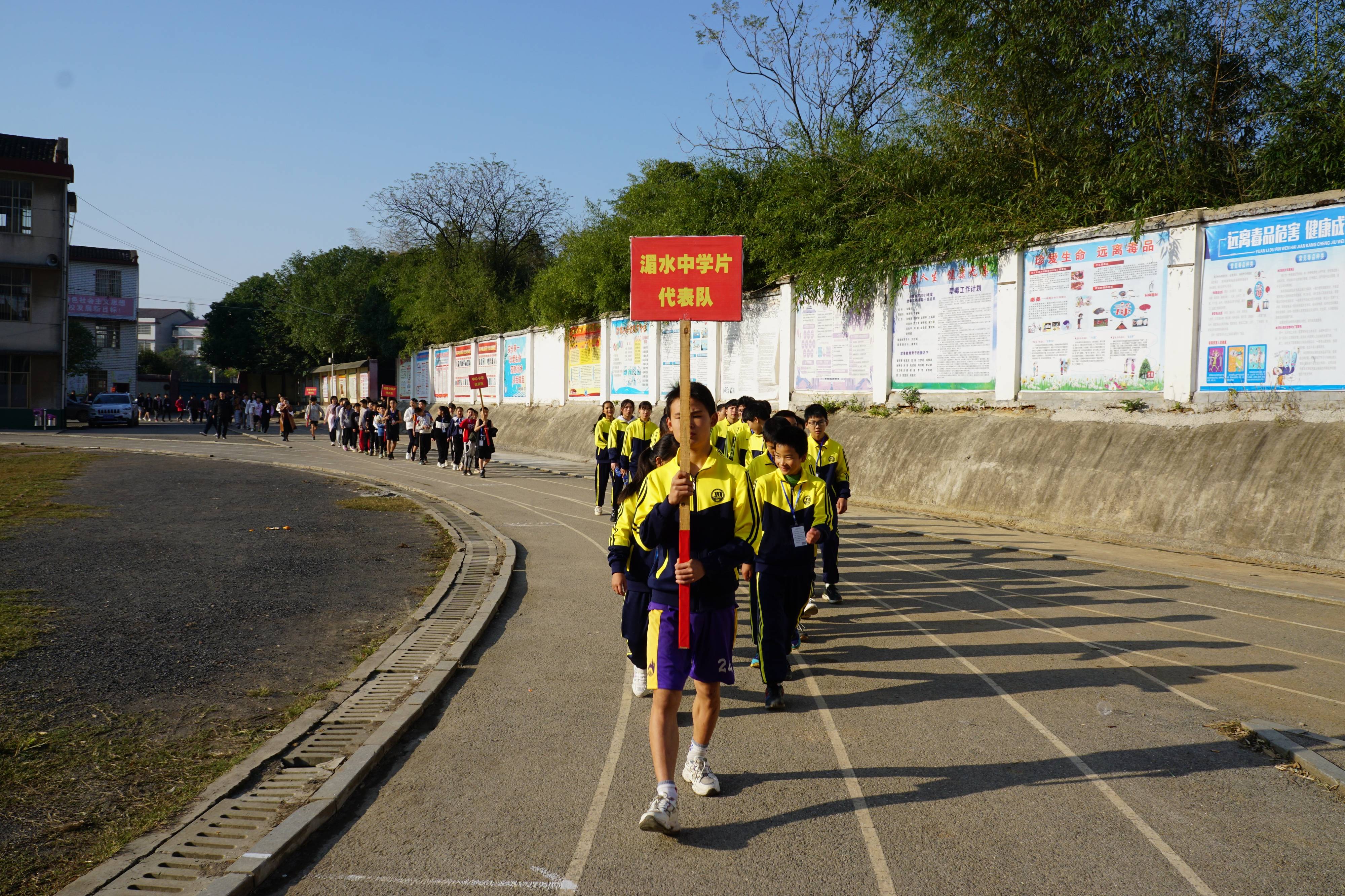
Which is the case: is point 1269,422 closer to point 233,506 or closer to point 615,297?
point 233,506

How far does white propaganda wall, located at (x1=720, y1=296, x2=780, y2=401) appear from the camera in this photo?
2309 centimetres

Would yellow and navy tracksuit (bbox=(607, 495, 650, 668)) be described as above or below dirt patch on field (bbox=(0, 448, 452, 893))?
above

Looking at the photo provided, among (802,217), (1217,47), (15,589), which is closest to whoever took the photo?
(15,589)

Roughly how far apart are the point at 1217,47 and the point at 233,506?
16405 mm

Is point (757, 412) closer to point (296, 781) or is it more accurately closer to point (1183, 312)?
point (296, 781)

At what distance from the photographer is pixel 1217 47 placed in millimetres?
14500

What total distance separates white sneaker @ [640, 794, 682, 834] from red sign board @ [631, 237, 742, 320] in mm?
2463

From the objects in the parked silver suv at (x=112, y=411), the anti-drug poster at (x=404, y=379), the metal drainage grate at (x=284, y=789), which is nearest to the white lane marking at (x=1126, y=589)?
the metal drainage grate at (x=284, y=789)

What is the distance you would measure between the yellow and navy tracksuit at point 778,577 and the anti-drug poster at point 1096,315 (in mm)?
9284

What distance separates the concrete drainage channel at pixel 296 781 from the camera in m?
3.79

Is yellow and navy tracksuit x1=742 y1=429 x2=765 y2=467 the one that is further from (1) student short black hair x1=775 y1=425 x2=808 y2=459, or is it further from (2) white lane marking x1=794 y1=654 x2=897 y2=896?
(2) white lane marking x1=794 y1=654 x2=897 y2=896

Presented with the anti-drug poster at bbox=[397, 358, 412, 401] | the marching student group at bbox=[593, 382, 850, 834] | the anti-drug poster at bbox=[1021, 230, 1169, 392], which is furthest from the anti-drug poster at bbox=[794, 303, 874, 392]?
the anti-drug poster at bbox=[397, 358, 412, 401]

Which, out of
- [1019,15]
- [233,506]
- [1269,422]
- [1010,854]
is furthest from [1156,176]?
[233,506]

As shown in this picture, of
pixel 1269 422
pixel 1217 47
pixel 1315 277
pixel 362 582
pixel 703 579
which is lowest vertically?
pixel 362 582
